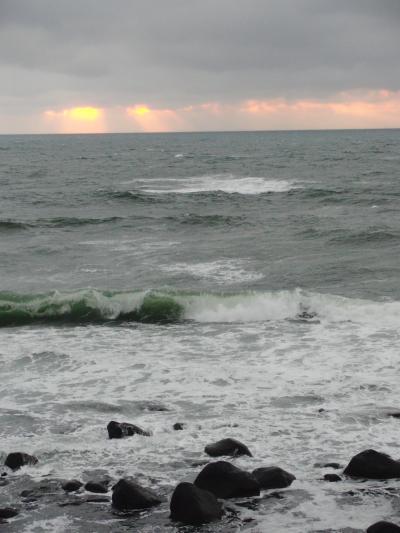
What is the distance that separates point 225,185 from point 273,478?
43.0 metres

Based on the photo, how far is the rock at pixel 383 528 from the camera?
6684 millimetres

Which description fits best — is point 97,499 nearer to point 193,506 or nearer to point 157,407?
point 193,506

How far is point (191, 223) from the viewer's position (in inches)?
1264

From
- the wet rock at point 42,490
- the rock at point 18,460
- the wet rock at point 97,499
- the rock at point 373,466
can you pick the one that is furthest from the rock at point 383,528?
the rock at point 18,460

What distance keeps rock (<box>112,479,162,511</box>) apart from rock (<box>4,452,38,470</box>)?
161cm

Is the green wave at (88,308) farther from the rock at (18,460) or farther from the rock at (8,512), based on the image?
the rock at (8,512)

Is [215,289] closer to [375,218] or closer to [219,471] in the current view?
[219,471]

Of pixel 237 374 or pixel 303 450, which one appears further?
pixel 237 374

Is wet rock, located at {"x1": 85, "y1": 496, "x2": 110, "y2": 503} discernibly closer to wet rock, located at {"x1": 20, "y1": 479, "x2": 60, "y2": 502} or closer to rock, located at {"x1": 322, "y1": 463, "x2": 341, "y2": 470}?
wet rock, located at {"x1": 20, "y1": 479, "x2": 60, "y2": 502}

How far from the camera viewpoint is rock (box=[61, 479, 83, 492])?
8.05 metres

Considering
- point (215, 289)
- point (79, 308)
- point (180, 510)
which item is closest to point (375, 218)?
point (215, 289)

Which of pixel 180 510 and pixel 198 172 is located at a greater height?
pixel 198 172

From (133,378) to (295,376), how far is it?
9.62 ft

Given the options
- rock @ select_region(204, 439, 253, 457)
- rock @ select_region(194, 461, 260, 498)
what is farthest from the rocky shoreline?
rock @ select_region(204, 439, 253, 457)
